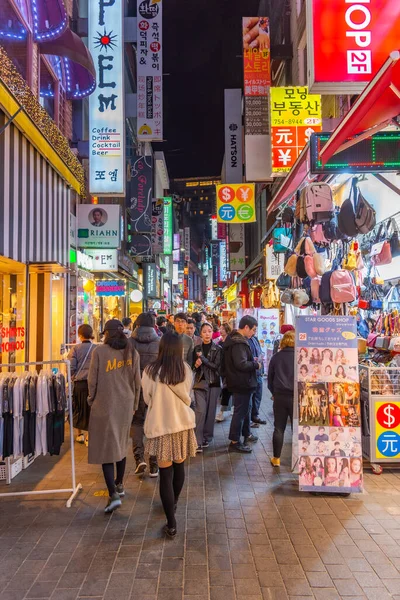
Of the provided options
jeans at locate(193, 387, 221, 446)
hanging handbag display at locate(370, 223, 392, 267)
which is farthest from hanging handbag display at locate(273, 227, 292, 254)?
jeans at locate(193, 387, 221, 446)

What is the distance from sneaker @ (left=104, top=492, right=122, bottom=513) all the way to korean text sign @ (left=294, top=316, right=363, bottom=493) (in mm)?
2133

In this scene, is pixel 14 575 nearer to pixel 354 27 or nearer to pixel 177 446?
pixel 177 446

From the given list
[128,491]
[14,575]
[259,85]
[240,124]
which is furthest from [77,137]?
[14,575]

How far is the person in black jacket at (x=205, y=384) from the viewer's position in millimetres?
6809

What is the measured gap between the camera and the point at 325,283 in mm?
6363

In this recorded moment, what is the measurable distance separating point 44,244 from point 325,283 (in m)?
5.65

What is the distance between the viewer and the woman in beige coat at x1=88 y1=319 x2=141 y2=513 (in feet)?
15.6

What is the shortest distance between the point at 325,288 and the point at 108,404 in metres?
3.48

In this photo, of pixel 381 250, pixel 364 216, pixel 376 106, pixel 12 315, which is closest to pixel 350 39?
pixel 376 106

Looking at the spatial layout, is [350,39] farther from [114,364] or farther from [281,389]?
[114,364]

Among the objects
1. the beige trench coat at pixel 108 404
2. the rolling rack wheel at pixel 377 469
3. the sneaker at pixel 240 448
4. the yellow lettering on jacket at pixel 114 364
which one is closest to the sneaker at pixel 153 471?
the beige trench coat at pixel 108 404

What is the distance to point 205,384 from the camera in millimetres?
6891

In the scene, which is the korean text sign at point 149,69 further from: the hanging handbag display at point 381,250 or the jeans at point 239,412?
the jeans at point 239,412

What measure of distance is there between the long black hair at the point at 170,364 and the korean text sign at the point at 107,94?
9269mm
